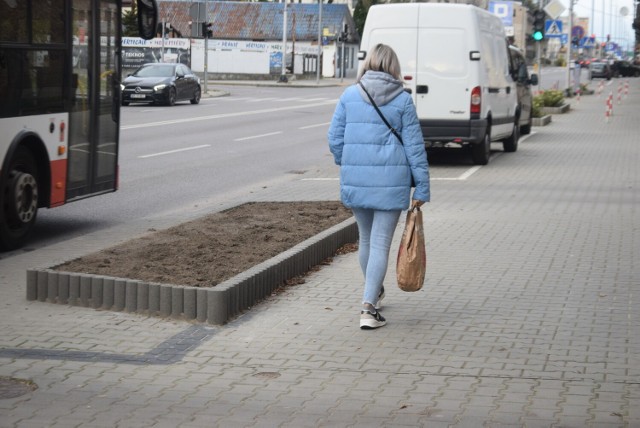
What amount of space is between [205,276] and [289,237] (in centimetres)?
208

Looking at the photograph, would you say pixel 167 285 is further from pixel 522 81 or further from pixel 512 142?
pixel 522 81

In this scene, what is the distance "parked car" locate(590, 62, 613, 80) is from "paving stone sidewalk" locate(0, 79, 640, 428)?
92872mm

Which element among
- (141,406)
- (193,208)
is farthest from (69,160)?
(141,406)

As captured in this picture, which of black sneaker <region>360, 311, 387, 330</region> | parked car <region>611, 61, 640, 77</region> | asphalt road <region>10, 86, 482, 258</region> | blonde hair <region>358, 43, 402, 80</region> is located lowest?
asphalt road <region>10, 86, 482, 258</region>

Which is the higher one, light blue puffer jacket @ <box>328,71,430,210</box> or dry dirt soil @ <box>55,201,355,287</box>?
light blue puffer jacket @ <box>328,71,430,210</box>

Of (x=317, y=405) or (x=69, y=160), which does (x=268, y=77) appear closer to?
(x=69, y=160)

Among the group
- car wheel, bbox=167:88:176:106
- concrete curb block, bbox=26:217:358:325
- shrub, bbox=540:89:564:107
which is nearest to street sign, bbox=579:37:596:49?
shrub, bbox=540:89:564:107

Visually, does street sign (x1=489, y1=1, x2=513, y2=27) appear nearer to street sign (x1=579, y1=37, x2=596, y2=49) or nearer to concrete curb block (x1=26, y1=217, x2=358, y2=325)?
street sign (x1=579, y1=37, x2=596, y2=49)

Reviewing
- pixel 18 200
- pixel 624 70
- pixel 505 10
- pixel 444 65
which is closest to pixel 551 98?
pixel 505 10

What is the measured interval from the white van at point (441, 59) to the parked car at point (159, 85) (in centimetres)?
2182

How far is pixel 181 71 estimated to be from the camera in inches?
1682

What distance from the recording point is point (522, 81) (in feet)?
85.9

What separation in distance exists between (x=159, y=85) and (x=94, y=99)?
93.8ft

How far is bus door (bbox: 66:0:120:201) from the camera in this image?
40.0ft
